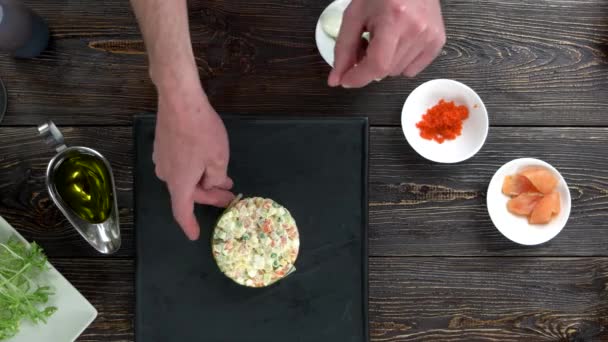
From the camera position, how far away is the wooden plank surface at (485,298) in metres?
1.09

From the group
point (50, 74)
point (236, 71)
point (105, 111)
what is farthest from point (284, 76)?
point (50, 74)

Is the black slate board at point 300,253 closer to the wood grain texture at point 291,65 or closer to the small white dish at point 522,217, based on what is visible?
the wood grain texture at point 291,65

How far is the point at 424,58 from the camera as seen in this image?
737 millimetres

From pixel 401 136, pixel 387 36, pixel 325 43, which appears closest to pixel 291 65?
pixel 325 43

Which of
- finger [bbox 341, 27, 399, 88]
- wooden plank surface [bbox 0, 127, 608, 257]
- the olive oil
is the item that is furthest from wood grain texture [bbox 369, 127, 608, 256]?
the olive oil

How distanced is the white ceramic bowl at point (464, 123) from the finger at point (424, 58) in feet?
0.94

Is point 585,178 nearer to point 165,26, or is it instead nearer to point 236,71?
point 236,71

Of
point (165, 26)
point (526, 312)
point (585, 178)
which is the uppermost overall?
point (165, 26)

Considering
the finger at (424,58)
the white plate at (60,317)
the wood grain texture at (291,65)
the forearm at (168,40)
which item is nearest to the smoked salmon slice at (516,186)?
the wood grain texture at (291,65)

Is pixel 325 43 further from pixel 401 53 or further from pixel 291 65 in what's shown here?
pixel 401 53

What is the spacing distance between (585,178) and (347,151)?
0.49 m

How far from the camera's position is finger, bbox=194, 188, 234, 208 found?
37.0 inches

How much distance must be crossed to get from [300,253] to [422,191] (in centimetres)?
27

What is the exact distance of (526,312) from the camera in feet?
3.60
